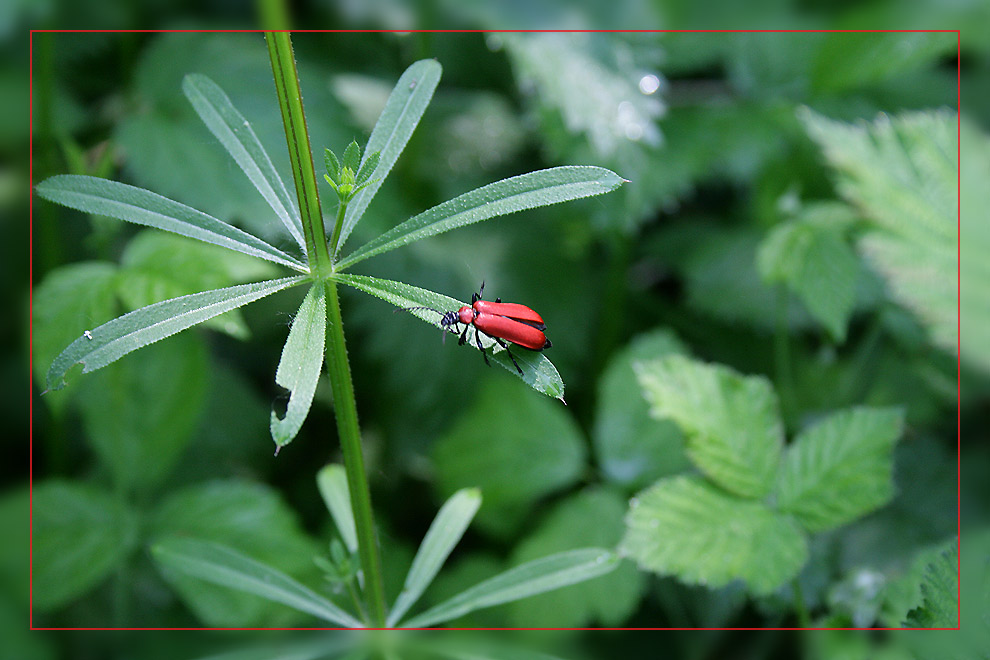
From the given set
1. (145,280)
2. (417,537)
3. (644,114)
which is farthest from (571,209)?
(145,280)

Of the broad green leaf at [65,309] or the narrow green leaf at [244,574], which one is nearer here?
the narrow green leaf at [244,574]

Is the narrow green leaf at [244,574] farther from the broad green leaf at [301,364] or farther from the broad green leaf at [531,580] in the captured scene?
the broad green leaf at [301,364]

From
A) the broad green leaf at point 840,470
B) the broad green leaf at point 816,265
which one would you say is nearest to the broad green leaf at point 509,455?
the broad green leaf at point 840,470

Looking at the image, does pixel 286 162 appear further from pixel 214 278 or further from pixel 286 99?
A: pixel 286 99

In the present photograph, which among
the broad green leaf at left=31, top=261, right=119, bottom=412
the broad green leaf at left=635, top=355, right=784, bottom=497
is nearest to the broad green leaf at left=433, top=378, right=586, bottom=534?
the broad green leaf at left=635, top=355, right=784, bottom=497

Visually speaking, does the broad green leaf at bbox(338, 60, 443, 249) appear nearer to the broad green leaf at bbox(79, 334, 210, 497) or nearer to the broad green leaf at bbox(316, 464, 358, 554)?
the broad green leaf at bbox(316, 464, 358, 554)

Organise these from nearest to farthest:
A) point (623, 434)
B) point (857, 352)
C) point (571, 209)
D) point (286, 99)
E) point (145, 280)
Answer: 1. point (286, 99)
2. point (145, 280)
3. point (623, 434)
4. point (857, 352)
5. point (571, 209)
